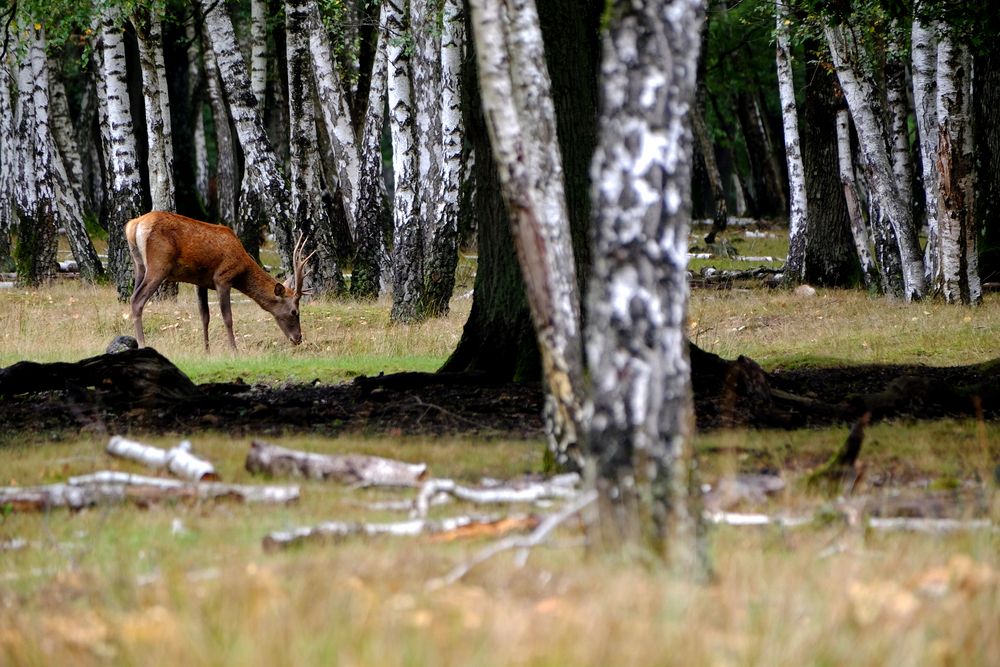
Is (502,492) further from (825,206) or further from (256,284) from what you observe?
(825,206)

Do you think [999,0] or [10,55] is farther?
[10,55]

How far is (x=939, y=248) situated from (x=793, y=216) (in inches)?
236

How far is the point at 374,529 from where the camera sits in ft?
18.6

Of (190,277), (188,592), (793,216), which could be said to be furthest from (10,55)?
(188,592)

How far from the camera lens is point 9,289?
23328mm

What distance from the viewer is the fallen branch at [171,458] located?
279 inches

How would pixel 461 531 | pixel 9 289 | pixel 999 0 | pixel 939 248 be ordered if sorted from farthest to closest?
pixel 9 289, pixel 939 248, pixel 999 0, pixel 461 531

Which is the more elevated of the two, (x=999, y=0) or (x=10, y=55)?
(x=10, y=55)

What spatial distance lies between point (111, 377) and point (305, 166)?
38.3 feet

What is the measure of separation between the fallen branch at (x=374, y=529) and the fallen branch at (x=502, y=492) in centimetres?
35

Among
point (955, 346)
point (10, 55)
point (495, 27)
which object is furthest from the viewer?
point (10, 55)

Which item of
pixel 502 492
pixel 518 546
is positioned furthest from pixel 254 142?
pixel 518 546

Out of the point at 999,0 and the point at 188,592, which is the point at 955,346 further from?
the point at 188,592

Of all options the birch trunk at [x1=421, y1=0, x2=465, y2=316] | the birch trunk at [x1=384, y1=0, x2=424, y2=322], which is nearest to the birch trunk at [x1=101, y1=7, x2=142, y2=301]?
the birch trunk at [x1=384, y1=0, x2=424, y2=322]
